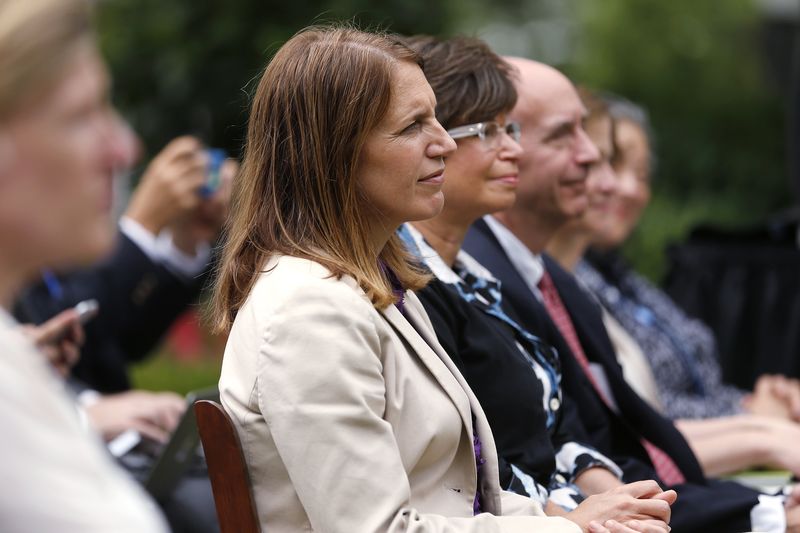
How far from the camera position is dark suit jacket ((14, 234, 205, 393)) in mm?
4348

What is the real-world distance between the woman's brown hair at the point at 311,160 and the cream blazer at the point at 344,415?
0.10 meters

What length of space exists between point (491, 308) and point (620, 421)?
2.30ft

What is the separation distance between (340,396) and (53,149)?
32.0 inches

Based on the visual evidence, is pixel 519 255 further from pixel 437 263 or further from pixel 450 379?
pixel 450 379

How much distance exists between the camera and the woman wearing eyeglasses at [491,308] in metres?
2.58

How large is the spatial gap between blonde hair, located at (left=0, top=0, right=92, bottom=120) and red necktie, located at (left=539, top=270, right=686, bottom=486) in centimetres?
204

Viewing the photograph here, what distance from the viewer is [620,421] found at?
10.8 feet

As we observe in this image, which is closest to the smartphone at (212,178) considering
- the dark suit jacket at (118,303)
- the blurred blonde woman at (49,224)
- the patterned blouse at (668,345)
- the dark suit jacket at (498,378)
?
the dark suit jacket at (118,303)

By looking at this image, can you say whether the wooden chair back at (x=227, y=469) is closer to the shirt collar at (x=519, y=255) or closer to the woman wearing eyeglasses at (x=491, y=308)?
the woman wearing eyeglasses at (x=491, y=308)

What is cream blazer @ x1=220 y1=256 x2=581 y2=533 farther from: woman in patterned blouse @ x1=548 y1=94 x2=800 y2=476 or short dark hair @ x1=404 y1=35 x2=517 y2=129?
woman in patterned blouse @ x1=548 y1=94 x2=800 y2=476

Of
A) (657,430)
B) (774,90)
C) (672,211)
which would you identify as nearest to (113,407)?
(657,430)

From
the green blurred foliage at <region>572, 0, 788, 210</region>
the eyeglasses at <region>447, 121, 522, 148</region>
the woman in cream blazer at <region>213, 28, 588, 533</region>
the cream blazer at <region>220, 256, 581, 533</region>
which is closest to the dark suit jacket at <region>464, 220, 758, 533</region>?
the eyeglasses at <region>447, 121, 522, 148</region>

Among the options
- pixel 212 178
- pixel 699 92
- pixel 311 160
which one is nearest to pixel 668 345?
pixel 212 178

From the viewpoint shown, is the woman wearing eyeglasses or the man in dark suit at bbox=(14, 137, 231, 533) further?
the man in dark suit at bbox=(14, 137, 231, 533)
